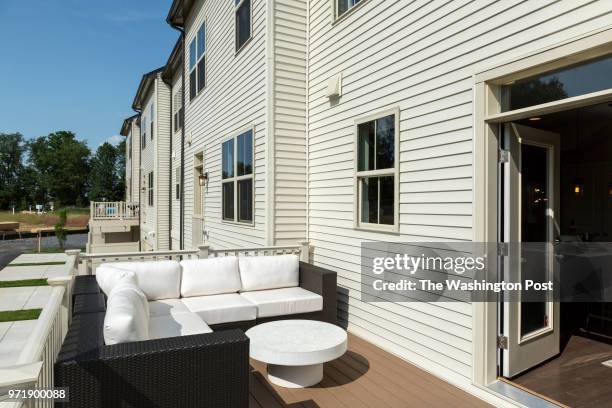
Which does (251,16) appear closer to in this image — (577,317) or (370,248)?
(370,248)

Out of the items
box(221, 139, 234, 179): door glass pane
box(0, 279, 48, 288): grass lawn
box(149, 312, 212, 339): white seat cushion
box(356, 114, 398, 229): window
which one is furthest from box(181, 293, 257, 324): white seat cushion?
box(0, 279, 48, 288): grass lawn

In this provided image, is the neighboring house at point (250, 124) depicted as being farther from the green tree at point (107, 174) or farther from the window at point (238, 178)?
the green tree at point (107, 174)

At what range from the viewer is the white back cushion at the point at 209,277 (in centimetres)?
440

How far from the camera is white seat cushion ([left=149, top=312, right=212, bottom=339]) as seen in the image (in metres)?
3.22

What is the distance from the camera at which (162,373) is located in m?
2.20

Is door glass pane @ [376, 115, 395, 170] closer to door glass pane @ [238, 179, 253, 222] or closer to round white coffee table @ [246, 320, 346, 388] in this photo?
round white coffee table @ [246, 320, 346, 388]

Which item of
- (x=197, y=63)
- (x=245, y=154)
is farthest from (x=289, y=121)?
(x=197, y=63)

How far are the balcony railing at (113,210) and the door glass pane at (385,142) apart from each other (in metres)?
15.8

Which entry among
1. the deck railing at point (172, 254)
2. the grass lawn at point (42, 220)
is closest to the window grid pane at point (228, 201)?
the deck railing at point (172, 254)

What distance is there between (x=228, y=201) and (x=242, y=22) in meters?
3.06

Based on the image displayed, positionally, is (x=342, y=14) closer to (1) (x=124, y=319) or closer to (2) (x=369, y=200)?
(2) (x=369, y=200)

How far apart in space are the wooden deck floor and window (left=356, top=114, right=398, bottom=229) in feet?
4.58

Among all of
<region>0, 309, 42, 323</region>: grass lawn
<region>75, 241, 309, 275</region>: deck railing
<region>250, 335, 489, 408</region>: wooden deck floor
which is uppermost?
<region>75, 241, 309, 275</region>: deck railing

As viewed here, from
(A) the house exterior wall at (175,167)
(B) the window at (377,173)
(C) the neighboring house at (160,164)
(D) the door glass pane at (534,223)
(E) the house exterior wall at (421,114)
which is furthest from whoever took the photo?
(C) the neighboring house at (160,164)
